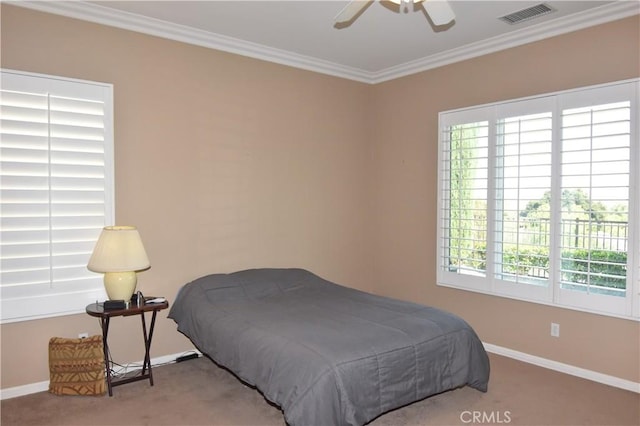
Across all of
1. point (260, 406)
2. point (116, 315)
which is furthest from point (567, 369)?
point (116, 315)

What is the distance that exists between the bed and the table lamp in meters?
0.54

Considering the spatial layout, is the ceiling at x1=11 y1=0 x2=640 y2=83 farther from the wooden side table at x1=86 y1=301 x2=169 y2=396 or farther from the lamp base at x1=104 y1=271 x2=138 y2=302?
the wooden side table at x1=86 y1=301 x2=169 y2=396

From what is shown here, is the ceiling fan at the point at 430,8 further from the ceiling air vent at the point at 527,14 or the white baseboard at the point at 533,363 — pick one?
the white baseboard at the point at 533,363

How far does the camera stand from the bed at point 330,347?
7.96 feet

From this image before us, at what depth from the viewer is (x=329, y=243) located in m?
5.02

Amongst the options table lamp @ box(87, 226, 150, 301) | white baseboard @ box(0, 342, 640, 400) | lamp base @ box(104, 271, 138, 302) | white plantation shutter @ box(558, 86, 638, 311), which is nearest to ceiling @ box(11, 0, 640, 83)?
white plantation shutter @ box(558, 86, 638, 311)

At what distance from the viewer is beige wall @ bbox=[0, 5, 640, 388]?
136 inches

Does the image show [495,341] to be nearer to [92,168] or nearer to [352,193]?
[352,193]

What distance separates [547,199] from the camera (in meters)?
3.77

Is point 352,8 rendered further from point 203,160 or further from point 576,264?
point 576,264

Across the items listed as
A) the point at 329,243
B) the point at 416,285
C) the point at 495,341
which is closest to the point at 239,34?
the point at 329,243

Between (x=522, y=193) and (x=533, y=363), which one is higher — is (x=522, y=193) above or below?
above

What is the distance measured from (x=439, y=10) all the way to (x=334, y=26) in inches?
51.6

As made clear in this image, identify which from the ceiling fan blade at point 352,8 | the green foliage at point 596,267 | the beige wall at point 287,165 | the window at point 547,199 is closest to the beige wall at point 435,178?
the beige wall at point 287,165
